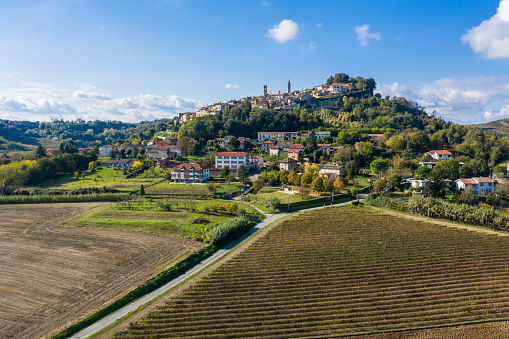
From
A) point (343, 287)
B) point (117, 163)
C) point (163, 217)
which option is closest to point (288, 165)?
point (163, 217)

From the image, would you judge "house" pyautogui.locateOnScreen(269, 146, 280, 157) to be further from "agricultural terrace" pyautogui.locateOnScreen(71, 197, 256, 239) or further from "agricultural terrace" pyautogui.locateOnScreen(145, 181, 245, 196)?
"agricultural terrace" pyautogui.locateOnScreen(71, 197, 256, 239)

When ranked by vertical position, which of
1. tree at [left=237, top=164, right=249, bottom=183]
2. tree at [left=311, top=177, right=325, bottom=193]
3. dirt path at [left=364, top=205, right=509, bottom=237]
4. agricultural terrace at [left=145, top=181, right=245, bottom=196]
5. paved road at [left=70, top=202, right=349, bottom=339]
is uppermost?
tree at [left=237, top=164, right=249, bottom=183]

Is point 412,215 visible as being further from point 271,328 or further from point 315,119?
point 315,119

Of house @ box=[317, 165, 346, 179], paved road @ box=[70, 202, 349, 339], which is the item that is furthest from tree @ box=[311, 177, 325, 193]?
paved road @ box=[70, 202, 349, 339]

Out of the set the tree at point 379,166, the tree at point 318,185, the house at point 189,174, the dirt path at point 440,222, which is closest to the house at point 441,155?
the tree at point 379,166

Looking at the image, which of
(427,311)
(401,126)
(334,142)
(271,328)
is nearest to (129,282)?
(271,328)

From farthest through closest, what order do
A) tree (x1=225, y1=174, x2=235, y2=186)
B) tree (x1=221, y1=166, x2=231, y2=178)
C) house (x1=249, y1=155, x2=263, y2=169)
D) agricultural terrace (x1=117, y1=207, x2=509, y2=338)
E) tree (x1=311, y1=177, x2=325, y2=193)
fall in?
house (x1=249, y1=155, x2=263, y2=169)
tree (x1=221, y1=166, x2=231, y2=178)
tree (x1=225, y1=174, x2=235, y2=186)
tree (x1=311, y1=177, x2=325, y2=193)
agricultural terrace (x1=117, y1=207, x2=509, y2=338)
